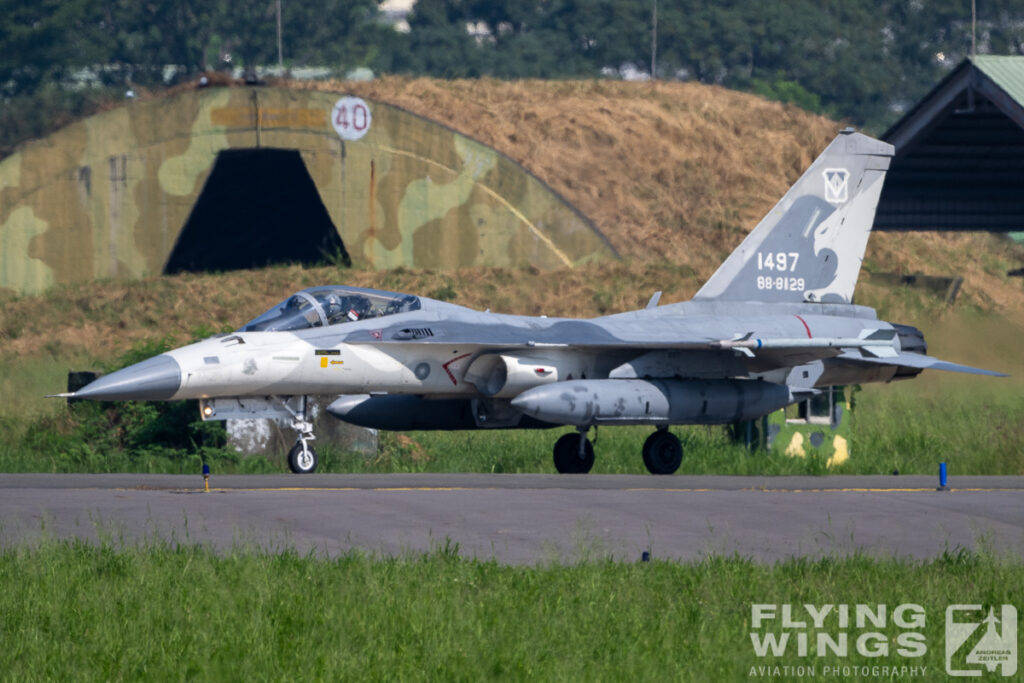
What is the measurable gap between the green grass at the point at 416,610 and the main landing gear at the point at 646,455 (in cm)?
774

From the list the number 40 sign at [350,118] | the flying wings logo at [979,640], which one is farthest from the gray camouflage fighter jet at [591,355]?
the number 40 sign at [350,118]

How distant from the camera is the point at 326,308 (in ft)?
52.6

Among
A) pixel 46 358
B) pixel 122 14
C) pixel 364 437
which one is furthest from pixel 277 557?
pixel 122 14

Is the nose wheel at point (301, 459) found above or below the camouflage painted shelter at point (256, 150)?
below

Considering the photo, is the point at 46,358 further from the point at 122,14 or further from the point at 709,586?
the point at 122,14

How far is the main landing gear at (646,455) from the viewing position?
1744 centimetres

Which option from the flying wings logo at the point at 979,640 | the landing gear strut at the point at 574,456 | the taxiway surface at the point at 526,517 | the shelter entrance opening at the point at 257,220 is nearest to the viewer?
the flying wings logo at the point at 979,640

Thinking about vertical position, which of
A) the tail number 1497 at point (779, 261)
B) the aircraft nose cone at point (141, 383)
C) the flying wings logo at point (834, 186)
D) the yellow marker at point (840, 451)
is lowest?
the yellow marker at point (840, 451)

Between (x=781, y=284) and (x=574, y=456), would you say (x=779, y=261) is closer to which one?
(x=781, y=284)

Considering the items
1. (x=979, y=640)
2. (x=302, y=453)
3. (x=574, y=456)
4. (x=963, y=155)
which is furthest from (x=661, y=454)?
(x=963, y=155)

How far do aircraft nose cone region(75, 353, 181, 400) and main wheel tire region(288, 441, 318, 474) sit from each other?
5.61 feet

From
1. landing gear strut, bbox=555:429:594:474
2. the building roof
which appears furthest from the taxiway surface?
the building roof

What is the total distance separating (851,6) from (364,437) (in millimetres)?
63068

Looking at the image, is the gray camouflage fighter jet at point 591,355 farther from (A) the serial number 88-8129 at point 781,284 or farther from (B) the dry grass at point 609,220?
(B) the dry grass at point 609,220
